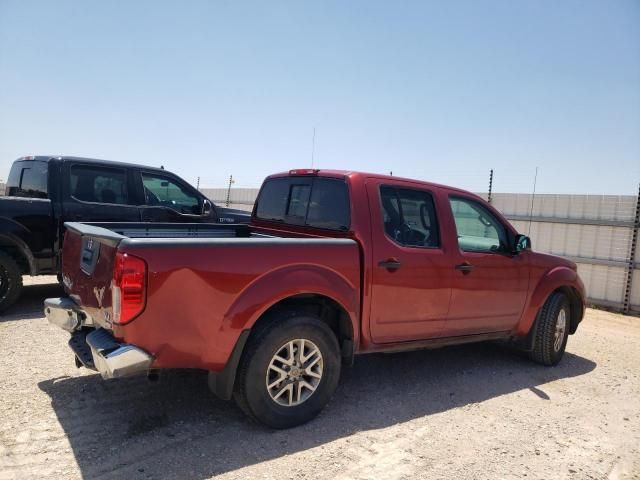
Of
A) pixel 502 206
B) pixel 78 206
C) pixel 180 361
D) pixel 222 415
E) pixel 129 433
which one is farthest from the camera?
pixel 502 206

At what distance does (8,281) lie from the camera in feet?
19.6

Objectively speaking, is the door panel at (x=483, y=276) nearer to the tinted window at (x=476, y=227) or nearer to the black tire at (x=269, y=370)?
the tinted window at (x=476, y=227)

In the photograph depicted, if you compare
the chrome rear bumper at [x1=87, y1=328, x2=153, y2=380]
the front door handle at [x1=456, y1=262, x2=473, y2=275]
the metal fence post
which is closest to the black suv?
the chrome rear bumper at [x1=87, y1=328, x2=153, y2=380]

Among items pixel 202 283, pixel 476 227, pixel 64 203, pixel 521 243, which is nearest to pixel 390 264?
pixel 476 227

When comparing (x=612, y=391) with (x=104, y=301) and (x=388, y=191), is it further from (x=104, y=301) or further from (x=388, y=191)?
(x=104, y=301)

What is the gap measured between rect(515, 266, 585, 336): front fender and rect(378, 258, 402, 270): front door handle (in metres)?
1.98

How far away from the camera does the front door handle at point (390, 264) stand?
3922mm

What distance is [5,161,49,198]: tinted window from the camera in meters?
6.58

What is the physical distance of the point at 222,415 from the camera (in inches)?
145

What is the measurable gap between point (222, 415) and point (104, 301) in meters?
1.26

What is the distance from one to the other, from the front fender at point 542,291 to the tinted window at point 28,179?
604 cm

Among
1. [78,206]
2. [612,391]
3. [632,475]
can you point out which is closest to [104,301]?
[632,475]

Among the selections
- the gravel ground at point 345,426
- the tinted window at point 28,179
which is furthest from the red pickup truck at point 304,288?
the tinted window at point 28,179

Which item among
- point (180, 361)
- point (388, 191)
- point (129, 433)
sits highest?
point (388, 191)
